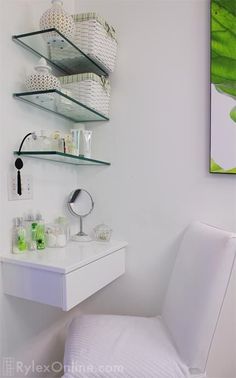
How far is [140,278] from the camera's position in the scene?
1.51 meters

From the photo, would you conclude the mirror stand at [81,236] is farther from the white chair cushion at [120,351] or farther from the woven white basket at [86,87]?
the woven white basket at [86,87]

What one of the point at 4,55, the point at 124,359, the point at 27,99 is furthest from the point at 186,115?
the point at 124,359

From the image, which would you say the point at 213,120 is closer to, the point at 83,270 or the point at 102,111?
the point at 102,111

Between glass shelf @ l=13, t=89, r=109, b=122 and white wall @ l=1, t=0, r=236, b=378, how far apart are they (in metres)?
0.05

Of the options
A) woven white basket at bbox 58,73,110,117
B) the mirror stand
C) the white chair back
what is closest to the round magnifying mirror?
the mirror stand

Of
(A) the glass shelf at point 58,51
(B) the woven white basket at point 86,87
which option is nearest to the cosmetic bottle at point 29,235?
(B) the woven white basket at point 86,87

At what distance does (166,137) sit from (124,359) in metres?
1.06

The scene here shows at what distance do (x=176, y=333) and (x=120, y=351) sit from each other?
0.25m

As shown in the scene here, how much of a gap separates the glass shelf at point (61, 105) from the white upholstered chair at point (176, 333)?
0.87 metres

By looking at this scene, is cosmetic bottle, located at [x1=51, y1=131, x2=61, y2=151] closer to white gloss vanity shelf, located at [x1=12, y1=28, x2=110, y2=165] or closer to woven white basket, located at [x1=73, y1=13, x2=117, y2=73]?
white gloss vanity shelf, located at [x1=12, y1=28, x2=110, y2=165]

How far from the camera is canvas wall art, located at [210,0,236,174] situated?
125 centimetres

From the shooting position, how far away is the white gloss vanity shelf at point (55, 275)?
103cm

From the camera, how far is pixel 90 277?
3.88 feet

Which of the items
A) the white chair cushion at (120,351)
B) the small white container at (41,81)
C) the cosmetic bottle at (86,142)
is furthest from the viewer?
the cosmetic bottle at (86,142)
